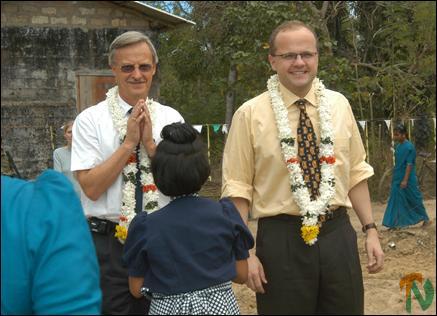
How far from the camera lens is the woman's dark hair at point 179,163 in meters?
2.09

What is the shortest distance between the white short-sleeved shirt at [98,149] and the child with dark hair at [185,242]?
0.34m

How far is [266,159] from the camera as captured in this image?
2557mm

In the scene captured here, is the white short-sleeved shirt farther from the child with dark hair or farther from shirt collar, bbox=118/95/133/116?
the child with dark hair

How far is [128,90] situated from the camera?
101 inches

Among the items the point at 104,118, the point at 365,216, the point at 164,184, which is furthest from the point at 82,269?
the point at 365,216

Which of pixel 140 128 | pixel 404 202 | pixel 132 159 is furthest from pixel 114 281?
pixel 404 202

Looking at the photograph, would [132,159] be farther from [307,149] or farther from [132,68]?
[307,149]

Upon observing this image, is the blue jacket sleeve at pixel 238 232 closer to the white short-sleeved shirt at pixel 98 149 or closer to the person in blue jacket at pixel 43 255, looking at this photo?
the white short-sleeved shirt at pixel 98 149

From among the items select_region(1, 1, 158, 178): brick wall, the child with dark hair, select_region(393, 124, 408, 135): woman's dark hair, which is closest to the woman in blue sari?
select_region(393, 124, 408, 135): woman's dark hair

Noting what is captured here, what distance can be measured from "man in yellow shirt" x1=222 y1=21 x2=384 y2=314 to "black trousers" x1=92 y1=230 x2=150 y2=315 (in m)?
0.46

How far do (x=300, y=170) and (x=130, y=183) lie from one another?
0.68 meters

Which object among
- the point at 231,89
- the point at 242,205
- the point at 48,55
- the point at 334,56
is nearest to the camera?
the point at 242,205

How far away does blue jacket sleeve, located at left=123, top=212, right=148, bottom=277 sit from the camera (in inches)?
82.1

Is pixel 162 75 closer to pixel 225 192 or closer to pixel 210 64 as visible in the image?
pixel 210 64
